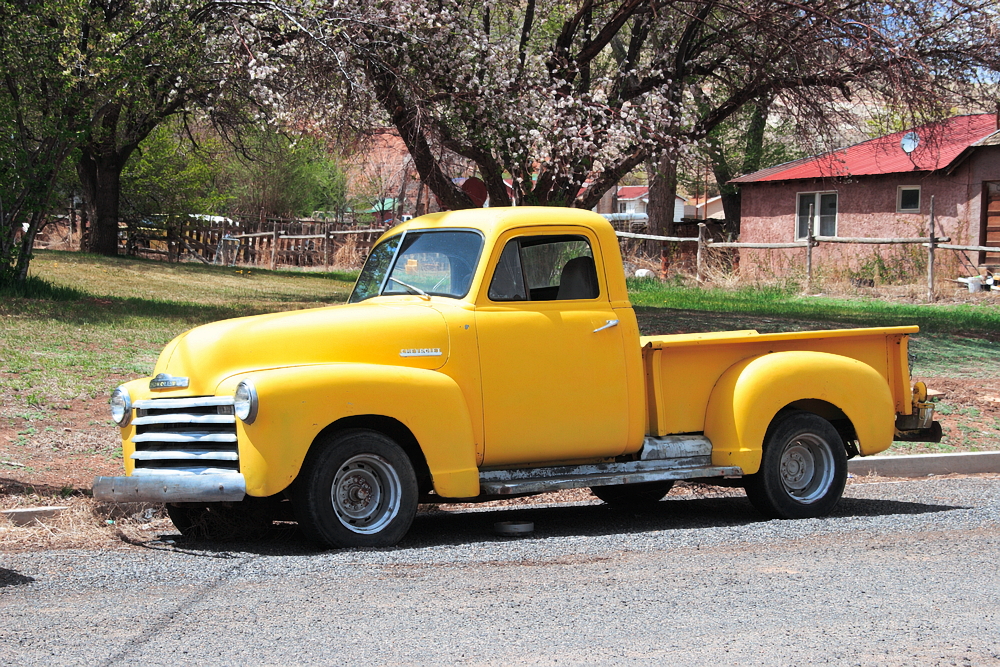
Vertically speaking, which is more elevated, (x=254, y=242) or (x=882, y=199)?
(x=882, y=199)

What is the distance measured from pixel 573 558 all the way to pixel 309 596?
1613mm

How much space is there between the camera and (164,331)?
555 inches

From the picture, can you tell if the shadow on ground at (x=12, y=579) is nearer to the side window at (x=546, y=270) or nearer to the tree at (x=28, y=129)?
the side window at (x=546, y=270)

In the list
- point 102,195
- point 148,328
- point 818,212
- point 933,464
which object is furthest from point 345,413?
point 818,212

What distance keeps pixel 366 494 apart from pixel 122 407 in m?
1.54

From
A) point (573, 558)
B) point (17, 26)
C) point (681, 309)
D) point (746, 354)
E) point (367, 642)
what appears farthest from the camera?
point (681, 309)

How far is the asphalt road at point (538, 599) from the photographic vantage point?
4266 mm

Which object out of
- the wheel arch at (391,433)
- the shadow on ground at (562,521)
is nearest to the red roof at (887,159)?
the shadow on ground at (562,521)

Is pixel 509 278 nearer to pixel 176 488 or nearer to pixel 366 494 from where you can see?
pixel 366 494

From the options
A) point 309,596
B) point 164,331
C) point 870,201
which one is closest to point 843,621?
point 309,596

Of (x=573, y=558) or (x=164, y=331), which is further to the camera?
(x=164, y=331)

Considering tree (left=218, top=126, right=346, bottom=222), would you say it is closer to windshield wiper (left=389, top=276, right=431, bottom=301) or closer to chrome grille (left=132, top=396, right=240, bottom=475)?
windshield wiper (left=389, top=276, right=431, bottom=301)

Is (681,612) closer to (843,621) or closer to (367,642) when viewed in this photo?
(843,621)

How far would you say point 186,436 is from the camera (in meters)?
5.90
